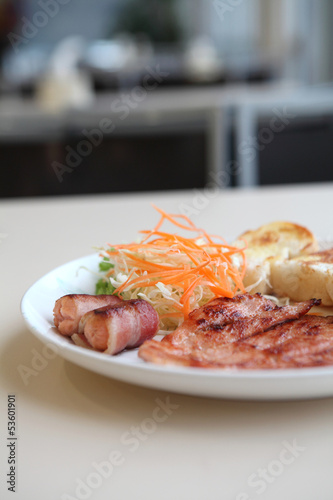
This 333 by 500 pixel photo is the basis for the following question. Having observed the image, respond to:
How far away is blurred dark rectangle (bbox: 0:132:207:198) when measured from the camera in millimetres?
4645

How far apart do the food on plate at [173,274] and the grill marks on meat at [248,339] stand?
0.45 feet

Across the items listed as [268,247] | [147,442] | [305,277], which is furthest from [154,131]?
[147,442]

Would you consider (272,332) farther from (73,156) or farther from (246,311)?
(73,156)

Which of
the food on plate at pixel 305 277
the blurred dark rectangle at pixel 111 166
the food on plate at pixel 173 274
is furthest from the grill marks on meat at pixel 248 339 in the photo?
the blurred dark rectangle at pixel 111 166

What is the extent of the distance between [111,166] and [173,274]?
3468mm

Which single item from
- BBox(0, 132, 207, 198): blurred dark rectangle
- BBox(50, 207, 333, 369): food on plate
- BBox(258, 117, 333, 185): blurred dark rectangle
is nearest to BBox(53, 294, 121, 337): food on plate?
BBox(50, 207, 333, 369): food on plate

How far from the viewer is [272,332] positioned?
1020 mm

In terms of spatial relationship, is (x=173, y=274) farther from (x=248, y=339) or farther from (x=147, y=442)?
(x=147, y=442)

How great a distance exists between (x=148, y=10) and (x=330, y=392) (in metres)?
11.4

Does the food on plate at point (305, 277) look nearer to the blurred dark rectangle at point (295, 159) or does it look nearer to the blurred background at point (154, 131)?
the blurred background at point (154, 131)

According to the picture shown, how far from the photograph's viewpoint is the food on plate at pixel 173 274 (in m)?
1.29

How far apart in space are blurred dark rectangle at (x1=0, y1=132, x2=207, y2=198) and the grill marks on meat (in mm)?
3611

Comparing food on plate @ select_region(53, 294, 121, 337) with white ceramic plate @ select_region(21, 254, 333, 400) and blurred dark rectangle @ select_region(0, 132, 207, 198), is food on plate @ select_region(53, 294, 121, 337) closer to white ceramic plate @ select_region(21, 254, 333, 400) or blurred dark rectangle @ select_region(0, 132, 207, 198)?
white ceramic plate @ select_region(21, 254, 333, 400)

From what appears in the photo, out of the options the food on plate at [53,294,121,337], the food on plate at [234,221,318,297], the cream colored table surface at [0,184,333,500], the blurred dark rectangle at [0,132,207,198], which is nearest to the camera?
the cream colored table surface at [0,184,333,500]
